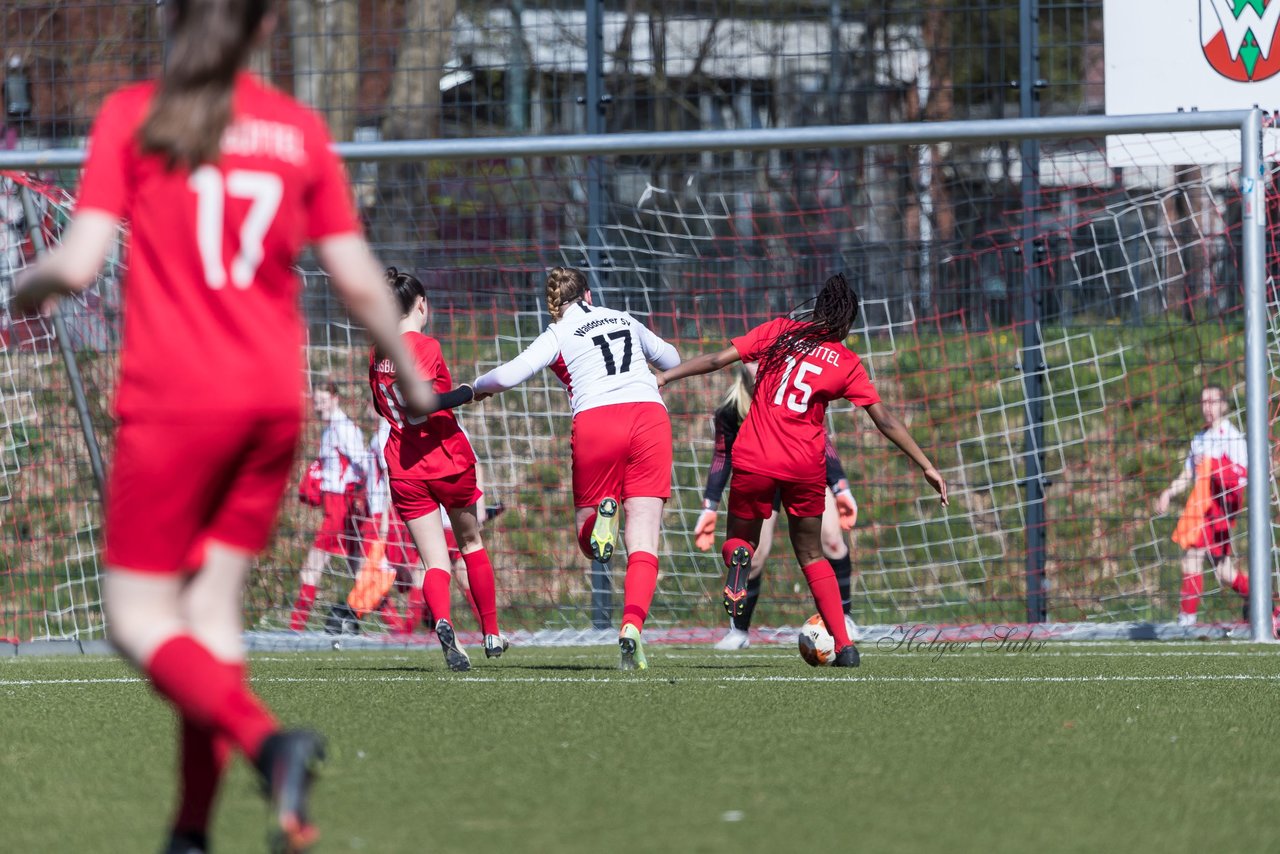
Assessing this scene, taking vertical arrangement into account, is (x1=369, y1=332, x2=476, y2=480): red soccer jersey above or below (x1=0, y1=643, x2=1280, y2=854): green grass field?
above

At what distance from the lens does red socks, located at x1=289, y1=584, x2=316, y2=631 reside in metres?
11.4

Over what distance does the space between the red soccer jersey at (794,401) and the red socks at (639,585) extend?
65 centimetres

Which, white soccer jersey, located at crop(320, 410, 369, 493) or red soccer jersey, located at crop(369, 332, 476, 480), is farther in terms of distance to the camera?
white soccer jersey, located at crop(320, 410, 369, 493)

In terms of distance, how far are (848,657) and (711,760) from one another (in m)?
3.42

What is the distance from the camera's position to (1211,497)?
462 inches

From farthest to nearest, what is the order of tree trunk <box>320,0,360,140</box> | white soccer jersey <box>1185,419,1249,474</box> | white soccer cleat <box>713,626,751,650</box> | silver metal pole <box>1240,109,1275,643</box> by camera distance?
tree trunk <box>320,0,360,140</box> → white soccer jersey <box>1185,419,1249,474</box> → white soccer cleat <box>713,626,751,650</box> → silver metal pole <box>1240,109,1275,643</box>

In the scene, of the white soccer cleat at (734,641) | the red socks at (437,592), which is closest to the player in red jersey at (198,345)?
the red socks at (437,592)

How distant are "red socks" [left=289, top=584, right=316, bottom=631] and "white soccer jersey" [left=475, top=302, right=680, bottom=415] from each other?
12.6 ft


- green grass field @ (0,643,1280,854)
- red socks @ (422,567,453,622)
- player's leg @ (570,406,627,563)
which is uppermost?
player's leg @ (570,406,627,563)

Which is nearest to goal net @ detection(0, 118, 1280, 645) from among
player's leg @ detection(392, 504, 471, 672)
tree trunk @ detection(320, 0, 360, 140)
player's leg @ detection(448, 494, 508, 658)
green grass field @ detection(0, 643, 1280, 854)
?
tree trunk @ detection(320, 0, 360, 140)

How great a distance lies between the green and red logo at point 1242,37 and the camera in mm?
10281

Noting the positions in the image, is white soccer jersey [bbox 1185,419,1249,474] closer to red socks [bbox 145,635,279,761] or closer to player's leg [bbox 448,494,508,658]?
player's leg [bbox 448,494,508,658]

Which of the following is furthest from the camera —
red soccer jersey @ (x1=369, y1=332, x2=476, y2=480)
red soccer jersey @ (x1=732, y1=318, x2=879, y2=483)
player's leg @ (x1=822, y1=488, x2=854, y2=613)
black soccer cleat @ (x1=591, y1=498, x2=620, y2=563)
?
player's leg @ (x1=822, y1=488, x2=854, y2=613)

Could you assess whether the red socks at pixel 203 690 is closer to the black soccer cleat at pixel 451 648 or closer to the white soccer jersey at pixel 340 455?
the black soccer cleat at pixel 451 648
